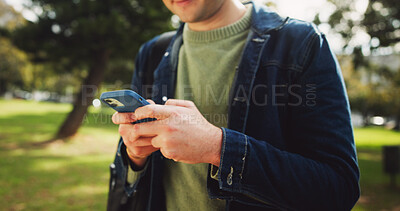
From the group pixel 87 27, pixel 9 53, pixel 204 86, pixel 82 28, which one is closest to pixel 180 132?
pixel 204 86

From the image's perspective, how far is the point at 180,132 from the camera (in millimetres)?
943

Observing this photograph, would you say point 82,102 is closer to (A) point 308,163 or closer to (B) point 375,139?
(A) point 308,163

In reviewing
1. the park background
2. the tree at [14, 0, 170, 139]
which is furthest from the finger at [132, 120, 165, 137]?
the tree at [14, 0, 170, 139]

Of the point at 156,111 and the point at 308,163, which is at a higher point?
the point at 156,111

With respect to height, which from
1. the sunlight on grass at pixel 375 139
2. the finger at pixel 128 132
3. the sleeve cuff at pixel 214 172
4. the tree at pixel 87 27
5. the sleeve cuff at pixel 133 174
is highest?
the tree at pixel 87 27

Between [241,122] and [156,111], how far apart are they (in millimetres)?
559

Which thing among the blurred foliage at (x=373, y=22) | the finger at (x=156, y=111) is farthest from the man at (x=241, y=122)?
the blurred foliage at (x=373, y=22)

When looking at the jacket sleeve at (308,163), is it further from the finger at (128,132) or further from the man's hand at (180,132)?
the finger at (128,132)

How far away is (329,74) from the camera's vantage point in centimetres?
119

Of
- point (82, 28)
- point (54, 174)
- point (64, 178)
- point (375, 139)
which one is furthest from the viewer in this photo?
point (375, 139)

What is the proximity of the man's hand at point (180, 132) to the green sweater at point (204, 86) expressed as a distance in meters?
0.46

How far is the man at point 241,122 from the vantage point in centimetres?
103

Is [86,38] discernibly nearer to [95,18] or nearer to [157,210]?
[95,18]

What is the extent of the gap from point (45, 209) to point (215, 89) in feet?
16.5
